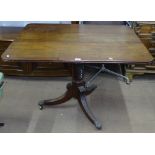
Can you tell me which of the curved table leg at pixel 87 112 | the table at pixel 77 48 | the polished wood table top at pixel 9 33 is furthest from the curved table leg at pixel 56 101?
the polished wood table top at pixel 9 33

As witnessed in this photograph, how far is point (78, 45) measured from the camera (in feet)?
6.10

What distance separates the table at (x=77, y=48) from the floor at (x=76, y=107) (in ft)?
0.36

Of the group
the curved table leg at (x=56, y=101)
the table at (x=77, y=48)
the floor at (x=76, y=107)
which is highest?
the table at (x=77, y=48)

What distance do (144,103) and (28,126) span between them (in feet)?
3.67

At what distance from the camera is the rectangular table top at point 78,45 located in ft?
5.33

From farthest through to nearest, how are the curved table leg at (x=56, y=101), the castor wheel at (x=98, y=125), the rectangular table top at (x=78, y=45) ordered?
the curved table leg at (x=56, y=101)
the castor wheel at (x=98, y=125)
the rectangular table top at (x=78, y=45)

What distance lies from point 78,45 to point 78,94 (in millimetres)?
565

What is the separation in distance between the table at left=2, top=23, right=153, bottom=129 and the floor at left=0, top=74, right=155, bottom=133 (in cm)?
11

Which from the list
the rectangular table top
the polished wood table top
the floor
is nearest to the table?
the rectangular table top

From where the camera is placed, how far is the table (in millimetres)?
1626

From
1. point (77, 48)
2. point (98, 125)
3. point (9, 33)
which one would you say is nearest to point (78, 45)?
point (77, 48)

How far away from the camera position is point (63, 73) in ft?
9.39

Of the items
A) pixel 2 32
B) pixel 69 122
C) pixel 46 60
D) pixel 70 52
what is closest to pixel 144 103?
pixel 69 122

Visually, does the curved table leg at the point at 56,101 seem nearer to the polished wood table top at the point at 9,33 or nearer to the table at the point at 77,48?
the table at the point at 77,48
